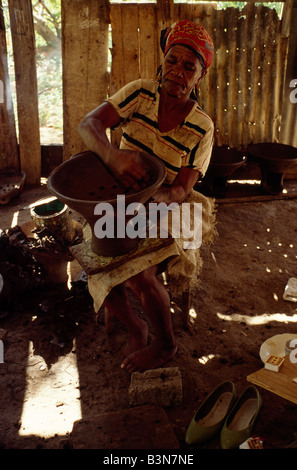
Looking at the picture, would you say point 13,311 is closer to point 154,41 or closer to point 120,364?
point 120,364

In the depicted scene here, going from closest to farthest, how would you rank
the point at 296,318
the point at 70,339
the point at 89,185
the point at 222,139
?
1. the point at 89,185
2. the point at 70,339
3. the point at 296,318
4. the point at 222,139

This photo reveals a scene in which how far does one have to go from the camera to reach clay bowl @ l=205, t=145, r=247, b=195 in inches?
200

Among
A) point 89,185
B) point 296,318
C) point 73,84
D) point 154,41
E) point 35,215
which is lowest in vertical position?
point 296,318

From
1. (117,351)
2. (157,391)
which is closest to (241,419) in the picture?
(157,391)

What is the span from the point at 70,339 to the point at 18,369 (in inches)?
17.0

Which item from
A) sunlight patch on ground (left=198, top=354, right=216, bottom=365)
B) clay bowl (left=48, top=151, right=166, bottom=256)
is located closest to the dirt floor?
sunlight patch on ground (left=198, top=354, right=216, bottom=365)

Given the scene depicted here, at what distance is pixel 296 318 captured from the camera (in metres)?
3.42

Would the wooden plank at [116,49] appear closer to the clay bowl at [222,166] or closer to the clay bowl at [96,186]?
the clay bowl at [222,166]

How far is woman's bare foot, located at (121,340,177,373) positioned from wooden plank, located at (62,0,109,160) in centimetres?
330

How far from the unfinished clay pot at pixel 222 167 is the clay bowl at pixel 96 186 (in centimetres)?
262

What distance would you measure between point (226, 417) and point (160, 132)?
1834mm

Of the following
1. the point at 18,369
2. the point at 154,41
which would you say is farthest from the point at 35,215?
the point at 154,41

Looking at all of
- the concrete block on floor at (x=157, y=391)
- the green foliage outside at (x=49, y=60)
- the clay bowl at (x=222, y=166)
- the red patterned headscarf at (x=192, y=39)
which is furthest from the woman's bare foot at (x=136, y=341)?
the green foliage outside at (x=49, y=60)

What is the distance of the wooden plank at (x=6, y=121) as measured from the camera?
5094 mm
